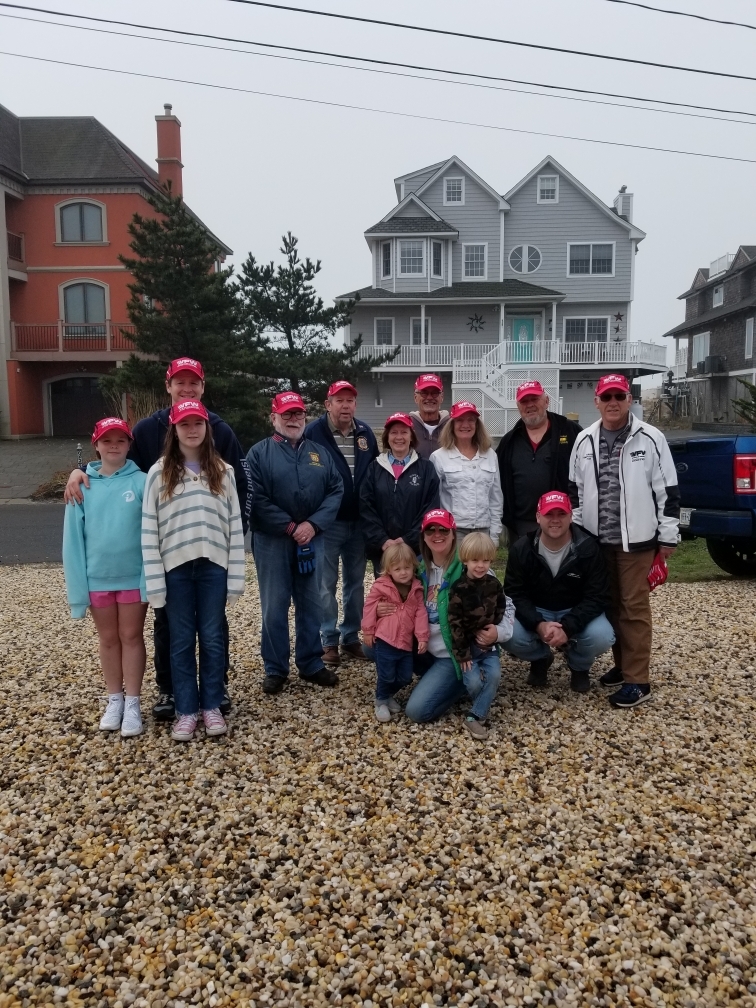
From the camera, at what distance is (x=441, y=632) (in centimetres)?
446

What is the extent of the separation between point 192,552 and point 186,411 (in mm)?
751

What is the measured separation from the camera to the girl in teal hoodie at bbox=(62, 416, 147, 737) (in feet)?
13.6

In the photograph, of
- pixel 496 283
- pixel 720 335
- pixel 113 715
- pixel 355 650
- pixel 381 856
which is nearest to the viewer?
pixel 381 856

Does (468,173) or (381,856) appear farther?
(468,173)

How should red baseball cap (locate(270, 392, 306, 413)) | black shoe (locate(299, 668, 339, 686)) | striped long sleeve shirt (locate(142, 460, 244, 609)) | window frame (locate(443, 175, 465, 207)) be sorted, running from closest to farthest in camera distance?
striped long sleeve shirt (locate(142, 460, 244, 609)), red baseball cap (locate(270, 392, 306, 413)), black shoe (locate(299, 668, 339, 686)), window frame (locate(443, 175, 465, 207))

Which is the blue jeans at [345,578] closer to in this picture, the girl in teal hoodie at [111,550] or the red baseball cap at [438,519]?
the red baseball cap at [438,519]

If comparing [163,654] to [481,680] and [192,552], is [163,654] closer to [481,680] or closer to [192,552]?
[192,552]

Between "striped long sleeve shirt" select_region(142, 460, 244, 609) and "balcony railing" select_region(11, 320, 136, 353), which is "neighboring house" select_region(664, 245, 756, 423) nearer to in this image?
"balcony railing" select_region(11, 320, 136, 353)

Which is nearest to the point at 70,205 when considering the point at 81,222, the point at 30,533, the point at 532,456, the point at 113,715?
the point at 81,222

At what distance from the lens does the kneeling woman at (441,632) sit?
4426 millimetres

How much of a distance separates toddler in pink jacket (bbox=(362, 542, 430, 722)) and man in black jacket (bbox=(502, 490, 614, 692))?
632mm

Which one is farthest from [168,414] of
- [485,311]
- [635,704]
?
[485,311]

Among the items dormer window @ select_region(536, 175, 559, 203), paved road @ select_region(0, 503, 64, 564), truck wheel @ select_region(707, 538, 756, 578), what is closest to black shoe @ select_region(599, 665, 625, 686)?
truck wheel @ select_region(707, 538, 756, 578)

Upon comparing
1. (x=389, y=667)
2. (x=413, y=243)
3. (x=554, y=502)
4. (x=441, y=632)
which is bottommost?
(x=389, y=667)
